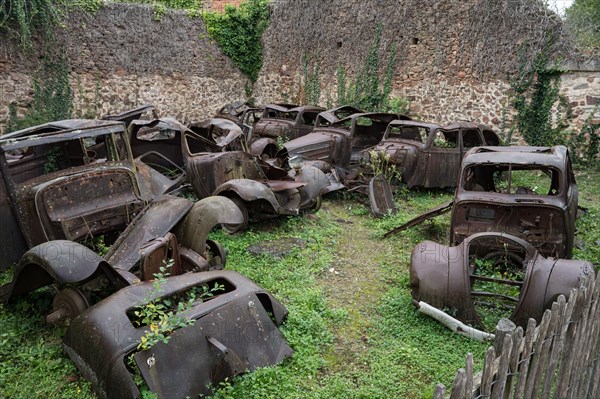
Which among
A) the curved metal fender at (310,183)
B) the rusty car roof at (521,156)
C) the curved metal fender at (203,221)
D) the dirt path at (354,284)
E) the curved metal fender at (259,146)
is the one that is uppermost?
the rusty car roof at (521,156)

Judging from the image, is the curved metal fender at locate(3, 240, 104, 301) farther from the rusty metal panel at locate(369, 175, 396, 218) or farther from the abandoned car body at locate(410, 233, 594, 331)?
the rusty metal panel at locate(369, 175, 396, 218)

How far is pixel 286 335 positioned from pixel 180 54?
44.9ft

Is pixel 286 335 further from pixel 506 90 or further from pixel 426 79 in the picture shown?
pixel 426 79

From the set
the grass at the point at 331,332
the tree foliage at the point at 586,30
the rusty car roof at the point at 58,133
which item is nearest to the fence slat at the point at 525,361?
the grass at the point at 331,332

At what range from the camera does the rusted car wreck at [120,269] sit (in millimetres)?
3160

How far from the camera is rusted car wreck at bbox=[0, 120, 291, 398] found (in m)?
3.16

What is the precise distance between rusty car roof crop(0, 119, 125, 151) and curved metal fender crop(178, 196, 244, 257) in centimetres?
164

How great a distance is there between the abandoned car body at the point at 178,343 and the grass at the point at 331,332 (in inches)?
5.9

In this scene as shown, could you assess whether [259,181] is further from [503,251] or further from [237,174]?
[503,251]

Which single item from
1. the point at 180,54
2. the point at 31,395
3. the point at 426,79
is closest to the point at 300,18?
the point at 180,54

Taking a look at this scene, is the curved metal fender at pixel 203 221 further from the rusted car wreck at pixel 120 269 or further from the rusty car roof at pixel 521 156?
the rusty car roof at pixel 521 156

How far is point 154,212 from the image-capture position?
4.86 meters

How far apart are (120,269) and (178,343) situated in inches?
50.2

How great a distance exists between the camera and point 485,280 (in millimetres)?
4062
